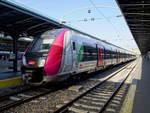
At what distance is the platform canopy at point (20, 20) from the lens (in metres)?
9.17

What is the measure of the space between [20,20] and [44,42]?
388cm

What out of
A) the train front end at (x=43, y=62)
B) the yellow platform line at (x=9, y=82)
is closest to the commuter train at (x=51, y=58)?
the train front end at (x=43, y=62)

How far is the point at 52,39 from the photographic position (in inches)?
320

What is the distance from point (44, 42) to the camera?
824 centimetres

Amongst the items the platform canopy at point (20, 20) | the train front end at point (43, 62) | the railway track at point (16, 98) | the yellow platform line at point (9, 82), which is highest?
the platform canopy at point (20, 20)

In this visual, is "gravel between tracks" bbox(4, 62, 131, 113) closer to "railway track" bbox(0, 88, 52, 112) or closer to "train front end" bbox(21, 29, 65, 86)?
"railway track" bbox(0, 88, 52, 112)

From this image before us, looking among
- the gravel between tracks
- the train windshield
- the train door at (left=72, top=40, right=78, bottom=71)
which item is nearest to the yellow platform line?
the train windshield

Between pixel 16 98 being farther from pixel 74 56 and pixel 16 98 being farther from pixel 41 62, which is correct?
pixel 74 56

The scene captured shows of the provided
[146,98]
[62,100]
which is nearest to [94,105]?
[62,100]

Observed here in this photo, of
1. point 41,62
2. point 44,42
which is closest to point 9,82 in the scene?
point 41,62

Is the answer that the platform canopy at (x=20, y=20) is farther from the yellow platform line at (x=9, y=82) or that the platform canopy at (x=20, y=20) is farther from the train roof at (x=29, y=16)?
the yellow platform line at (x=9, y=82)

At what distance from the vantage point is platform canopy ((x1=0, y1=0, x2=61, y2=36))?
9.17 metres

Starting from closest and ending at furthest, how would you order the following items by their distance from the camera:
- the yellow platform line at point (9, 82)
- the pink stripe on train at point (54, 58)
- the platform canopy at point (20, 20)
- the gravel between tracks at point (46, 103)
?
the gravel between tracks at point (46, 103)
the pink stripe on train at point (54, 58)
the yellow platform line at point (9, 82)
the platform canopy at point (20, 20)

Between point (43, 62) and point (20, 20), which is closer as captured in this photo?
point (43, 62)
